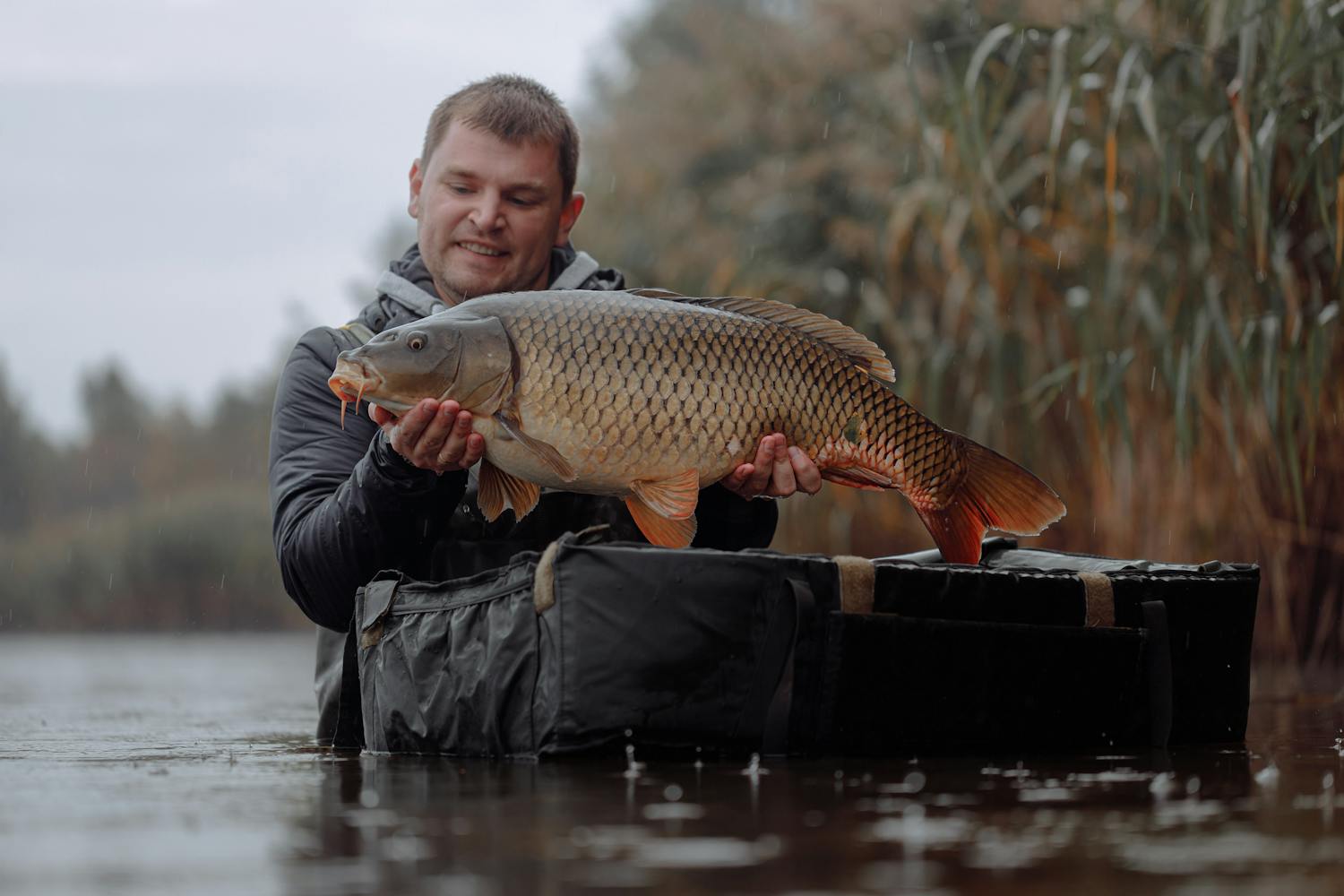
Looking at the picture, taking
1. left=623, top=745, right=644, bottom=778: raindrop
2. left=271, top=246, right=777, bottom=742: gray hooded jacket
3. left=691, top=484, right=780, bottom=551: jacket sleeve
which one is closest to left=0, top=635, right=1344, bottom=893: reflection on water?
left=623, top=745, right=644, bottom=778: raindrop

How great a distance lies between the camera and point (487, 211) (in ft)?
9.98

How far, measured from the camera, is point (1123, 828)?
1604 millimetres

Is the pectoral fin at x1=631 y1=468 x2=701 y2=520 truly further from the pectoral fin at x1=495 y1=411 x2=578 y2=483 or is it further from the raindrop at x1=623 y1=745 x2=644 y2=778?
the raindrop at x1=623 y1=745 x2=644 y2=778

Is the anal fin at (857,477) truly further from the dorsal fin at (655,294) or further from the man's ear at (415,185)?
the man's ear at (415,185)

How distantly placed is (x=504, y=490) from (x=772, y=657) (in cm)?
54

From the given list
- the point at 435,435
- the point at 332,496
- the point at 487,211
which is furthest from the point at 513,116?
the point at 435,435

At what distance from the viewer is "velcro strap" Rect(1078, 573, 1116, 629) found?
2479 mm

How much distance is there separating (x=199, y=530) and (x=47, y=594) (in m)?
1.50

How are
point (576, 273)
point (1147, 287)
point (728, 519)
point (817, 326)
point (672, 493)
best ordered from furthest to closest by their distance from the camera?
1. point (1147, 287)
2. point (576, 273)
3. point (728, 519)
4. point (817, 326)
5. point (672, 493)

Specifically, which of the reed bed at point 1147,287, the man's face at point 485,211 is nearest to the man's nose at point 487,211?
the man's face at point 485,211

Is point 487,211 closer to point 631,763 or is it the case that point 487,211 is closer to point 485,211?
point 485,211

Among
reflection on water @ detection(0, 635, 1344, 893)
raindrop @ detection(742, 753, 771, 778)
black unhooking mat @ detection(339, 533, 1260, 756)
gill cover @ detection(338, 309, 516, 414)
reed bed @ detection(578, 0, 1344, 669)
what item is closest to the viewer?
reflection on water @ detection(0, 635, 1344, 893)

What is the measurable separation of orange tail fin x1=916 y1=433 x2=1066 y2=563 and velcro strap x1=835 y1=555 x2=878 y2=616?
38cm

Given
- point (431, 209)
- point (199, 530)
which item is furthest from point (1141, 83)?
point (199, 530)
